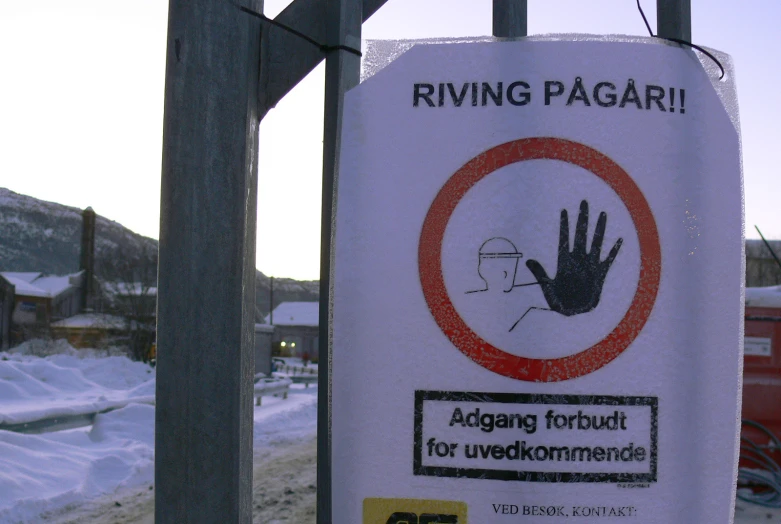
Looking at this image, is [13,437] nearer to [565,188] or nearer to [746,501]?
[746,501]

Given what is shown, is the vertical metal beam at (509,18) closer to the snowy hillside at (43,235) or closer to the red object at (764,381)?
the red object at (764,381)

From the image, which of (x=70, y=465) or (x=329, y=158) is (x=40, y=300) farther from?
(x=329, y=158)

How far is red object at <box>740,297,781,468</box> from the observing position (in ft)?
24.6

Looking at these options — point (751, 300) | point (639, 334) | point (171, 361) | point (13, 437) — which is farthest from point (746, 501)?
point (13, 437)

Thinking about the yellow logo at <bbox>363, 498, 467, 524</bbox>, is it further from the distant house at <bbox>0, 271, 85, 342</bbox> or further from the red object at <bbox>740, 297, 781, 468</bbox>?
the distant house at <bbox>0, 271, 85, 342</bbox>

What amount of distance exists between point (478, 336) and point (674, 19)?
87 cm

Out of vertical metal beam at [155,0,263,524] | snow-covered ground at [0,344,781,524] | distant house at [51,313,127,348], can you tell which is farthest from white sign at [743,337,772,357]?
distant house at [51,313,127,348]

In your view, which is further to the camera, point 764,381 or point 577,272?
point 764,381

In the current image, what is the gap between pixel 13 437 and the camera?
805cm

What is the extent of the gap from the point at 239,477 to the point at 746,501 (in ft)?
22.4

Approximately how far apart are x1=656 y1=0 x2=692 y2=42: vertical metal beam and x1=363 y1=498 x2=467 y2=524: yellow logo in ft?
3.85

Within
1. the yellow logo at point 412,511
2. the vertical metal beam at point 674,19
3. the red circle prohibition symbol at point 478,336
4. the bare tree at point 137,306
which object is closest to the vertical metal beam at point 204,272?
the yellow logo at point 412,511

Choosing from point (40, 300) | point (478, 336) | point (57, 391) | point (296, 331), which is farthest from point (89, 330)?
point (478, 336)

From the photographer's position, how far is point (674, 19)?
1714 millimetres
